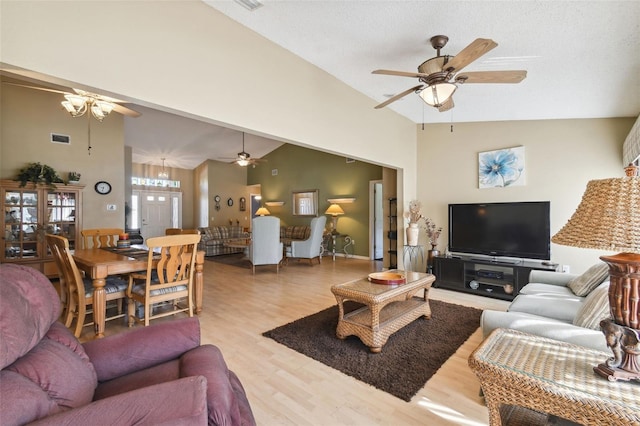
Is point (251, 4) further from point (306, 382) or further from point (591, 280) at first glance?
point (591, 280)

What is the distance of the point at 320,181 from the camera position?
8867mm

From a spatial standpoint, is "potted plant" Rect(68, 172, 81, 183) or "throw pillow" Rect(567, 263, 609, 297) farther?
"potted plant" Rect(68, 172, 81, 183)

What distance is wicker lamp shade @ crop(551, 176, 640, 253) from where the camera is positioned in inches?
41.4

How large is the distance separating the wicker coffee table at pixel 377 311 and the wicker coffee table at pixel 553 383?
1.15 meters

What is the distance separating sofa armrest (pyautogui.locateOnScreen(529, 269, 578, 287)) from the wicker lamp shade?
2634mm

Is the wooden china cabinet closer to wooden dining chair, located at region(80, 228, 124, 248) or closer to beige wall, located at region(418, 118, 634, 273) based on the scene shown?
wooden dining chair, located at region(80, 228, 124, 248)

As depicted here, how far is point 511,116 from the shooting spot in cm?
443

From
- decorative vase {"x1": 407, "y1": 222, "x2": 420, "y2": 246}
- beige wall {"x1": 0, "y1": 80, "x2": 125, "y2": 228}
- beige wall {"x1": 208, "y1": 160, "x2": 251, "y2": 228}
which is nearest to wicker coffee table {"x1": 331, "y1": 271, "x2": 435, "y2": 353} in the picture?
decorative vase {"x1": 407, "y1": 222, "x2": 420, "y2": 246}

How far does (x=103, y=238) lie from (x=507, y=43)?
5928 millimetres

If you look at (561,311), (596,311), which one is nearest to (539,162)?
(561,311)

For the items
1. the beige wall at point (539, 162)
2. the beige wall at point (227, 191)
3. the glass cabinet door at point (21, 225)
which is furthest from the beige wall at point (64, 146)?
the beige wall at point (539, 162)

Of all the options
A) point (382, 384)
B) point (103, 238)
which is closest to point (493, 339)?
point (382, 384)

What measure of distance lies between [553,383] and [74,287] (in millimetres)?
3820

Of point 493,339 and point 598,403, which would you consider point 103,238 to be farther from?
point 598,403
